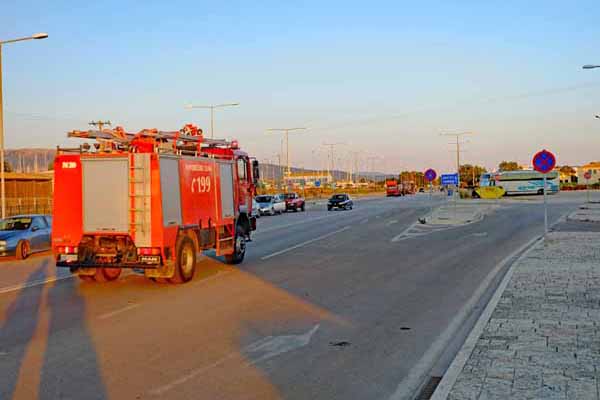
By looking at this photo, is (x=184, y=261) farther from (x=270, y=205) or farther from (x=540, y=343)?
(x=270, y=205)

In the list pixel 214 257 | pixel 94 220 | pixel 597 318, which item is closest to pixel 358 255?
pixel 214 257

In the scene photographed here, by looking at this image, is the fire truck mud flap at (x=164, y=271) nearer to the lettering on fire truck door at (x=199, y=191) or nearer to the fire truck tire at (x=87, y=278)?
the lettering on fire truck door at (x=199, y=191)

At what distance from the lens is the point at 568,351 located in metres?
7.75

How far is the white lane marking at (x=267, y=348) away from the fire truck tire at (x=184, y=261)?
207 inches

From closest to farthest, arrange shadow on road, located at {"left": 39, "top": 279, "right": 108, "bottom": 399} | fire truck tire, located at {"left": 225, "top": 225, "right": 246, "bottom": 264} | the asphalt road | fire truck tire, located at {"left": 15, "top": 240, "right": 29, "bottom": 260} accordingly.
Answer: shadow on road, located at {"left": 39, "top": 279, "right": 108, "bottom": 399}, the asphalt road, fire truck tire, located at {"left": 225, "top": 225, "right": 246, "bottom": 264}, fire truck tire, located at {"left": 15, "top": 240, "right": 29, "bottom": 260}

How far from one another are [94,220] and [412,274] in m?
7.22

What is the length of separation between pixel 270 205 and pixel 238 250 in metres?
34.8

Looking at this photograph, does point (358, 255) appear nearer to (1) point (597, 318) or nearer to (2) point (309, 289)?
(2) point (309, 289)

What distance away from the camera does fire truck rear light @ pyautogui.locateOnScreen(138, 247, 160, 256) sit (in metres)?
13.7

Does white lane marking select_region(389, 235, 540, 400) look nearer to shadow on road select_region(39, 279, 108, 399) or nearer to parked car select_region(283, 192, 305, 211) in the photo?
shadow on road select_region(39, 279, 108, 399)

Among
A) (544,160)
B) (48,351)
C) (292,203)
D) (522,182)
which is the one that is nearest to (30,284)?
(48,351)

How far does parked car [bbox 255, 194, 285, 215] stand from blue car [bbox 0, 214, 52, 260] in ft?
98.0

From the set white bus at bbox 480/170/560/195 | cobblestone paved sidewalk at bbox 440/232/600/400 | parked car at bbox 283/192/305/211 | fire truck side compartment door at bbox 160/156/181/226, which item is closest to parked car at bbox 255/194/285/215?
parked car at bbox 283/192/305/211

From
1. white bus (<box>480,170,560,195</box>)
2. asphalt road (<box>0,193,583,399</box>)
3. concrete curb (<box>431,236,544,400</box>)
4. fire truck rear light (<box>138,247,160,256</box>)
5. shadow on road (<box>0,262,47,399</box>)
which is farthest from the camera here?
white bus (<box>480,170,560,195</box>)
